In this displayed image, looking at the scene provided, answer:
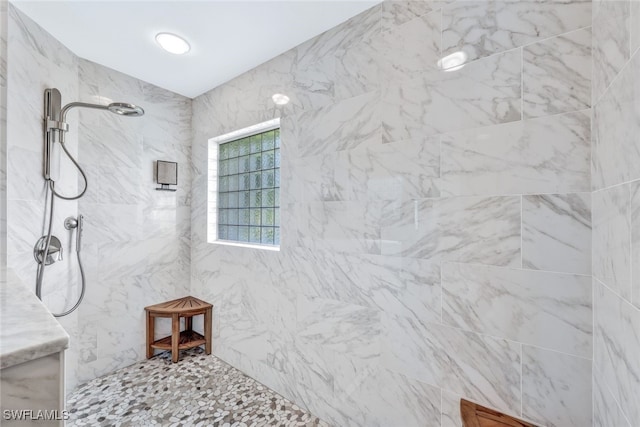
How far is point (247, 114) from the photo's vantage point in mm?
2176

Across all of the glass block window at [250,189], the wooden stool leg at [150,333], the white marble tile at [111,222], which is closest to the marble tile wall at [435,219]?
the glass block window at [250,189]

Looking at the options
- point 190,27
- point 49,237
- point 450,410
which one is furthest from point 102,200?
point 450,410

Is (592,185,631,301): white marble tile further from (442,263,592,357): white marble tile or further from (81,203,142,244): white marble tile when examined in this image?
(81,203,142,244): white marble tile

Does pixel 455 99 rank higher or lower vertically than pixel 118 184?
higher

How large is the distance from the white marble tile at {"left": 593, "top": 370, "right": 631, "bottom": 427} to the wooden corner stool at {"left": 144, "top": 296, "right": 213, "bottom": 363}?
95.0 inches

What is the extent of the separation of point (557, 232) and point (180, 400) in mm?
2335

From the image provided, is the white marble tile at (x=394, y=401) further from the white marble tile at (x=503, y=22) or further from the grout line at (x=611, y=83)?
the white marble tile at (x=503, y=22)

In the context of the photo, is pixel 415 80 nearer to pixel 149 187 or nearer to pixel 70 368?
pixel 149 187

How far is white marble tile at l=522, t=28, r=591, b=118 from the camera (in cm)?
100

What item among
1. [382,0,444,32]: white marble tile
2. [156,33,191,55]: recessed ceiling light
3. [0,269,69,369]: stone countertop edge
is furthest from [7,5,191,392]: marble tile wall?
[382,0,444,32]: white marble tile

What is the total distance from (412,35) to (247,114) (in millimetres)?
1321

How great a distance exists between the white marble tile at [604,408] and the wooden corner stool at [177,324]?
7.92ft

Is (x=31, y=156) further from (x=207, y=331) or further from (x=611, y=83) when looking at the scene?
(x=611, y=83)

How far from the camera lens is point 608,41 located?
2.72 ft
